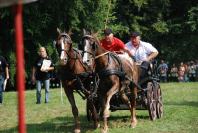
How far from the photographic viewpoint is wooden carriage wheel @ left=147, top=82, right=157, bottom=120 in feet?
45.0

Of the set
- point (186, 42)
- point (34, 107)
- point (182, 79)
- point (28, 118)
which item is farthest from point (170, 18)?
point (28, 118)

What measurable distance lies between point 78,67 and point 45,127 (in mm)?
1881

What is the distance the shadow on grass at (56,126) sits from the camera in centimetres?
1258

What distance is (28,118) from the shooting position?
15.5 meters

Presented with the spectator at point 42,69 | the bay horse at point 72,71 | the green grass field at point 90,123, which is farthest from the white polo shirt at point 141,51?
the spectator at point 42,69

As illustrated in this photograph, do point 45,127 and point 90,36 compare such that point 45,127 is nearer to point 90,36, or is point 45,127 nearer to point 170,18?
point 90,36

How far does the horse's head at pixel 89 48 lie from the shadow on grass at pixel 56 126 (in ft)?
5.65

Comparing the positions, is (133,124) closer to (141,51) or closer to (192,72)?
(141,51)

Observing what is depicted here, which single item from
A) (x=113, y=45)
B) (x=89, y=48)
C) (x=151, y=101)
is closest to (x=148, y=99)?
(x=151, y=101)

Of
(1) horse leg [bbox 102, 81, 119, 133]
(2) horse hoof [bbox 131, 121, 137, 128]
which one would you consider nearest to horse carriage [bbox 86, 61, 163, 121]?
(2) horse hoof [bbox 131, 121, 137, 128]

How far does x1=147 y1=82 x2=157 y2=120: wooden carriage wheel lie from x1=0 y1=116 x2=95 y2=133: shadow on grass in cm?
146

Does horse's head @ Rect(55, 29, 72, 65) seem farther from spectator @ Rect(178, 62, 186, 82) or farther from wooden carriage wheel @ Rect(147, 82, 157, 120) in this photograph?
spectator @ Rect(178, 62, 186, 82)

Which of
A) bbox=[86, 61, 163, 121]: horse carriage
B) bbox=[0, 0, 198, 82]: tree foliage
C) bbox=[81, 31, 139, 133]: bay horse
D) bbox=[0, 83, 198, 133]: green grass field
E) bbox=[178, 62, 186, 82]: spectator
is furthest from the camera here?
bbox=[178, 62, 186, 82]: spectator

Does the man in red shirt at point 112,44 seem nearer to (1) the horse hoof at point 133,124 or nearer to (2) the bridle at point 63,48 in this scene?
(2) the bridle at point 63,48
